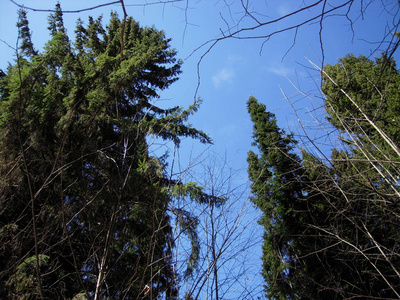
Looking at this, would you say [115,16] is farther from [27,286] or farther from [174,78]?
[27,286]

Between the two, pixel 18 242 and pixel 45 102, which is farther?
pixel 45 102

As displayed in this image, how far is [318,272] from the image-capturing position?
8.55 m

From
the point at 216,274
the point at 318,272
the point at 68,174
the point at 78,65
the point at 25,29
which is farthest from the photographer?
the point at 318,272

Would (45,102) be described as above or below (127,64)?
below

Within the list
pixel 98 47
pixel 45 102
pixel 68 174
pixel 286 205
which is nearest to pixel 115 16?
pixel 98 47

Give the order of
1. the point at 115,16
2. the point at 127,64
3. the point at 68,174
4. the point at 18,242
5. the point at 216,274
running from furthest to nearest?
1. the point at 115,16
2. the point at 127,64
3. the point at 68,174
4. the point at 18,242
5. the point at 216,274

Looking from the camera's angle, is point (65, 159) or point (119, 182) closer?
point (119, 182)

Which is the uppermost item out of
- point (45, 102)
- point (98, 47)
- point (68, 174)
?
point (98, 47)

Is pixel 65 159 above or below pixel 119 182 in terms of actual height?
above

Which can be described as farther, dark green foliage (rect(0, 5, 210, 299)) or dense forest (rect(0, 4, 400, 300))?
dark green foliage (rect(0, 5, 210, 299))

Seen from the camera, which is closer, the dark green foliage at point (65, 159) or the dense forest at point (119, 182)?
the dense forest at point (119, 182)

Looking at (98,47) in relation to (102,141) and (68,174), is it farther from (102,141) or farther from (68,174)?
(68,174)

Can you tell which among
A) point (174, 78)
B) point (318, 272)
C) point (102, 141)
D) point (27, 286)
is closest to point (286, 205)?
point (318, 272)

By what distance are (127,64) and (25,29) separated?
319 centimetres
